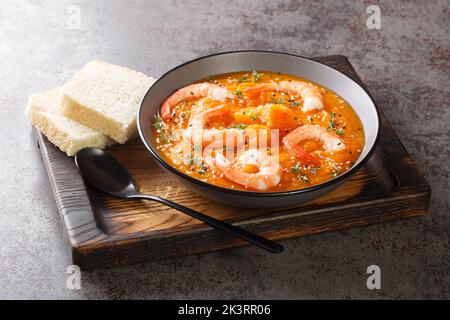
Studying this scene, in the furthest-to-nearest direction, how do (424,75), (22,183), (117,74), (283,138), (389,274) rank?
(424,75) < (117,74) < (22,183) < (283,138) < (389,274)

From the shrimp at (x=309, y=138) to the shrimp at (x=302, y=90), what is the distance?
0.73 ft

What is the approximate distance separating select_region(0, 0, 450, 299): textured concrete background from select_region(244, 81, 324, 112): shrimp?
0.67m

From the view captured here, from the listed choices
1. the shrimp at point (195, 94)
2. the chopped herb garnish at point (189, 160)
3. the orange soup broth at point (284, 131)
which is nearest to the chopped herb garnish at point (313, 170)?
the orange soup broth at point (284, 131)

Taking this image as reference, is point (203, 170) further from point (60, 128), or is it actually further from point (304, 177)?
point (60, 128)

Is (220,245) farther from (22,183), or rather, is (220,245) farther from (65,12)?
(65,12)

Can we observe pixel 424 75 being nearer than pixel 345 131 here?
No

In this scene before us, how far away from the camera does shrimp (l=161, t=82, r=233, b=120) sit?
351 cm

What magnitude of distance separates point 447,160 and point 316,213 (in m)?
1.04

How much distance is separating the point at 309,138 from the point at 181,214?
2.33 feet

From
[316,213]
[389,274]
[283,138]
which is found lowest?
[389,274]

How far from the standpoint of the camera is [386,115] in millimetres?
4008

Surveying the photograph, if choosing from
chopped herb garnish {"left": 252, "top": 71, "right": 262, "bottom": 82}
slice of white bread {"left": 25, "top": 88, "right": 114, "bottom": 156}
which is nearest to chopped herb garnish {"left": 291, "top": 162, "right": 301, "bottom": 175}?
chopped herb garnish {"left": 252, "top": 71, "right": 262, "bottom": 82}

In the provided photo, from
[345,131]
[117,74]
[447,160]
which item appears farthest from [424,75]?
[117,74]

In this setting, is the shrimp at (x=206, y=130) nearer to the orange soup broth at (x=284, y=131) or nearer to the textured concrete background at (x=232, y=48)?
the orange soup broth at (x=284, y=131)
